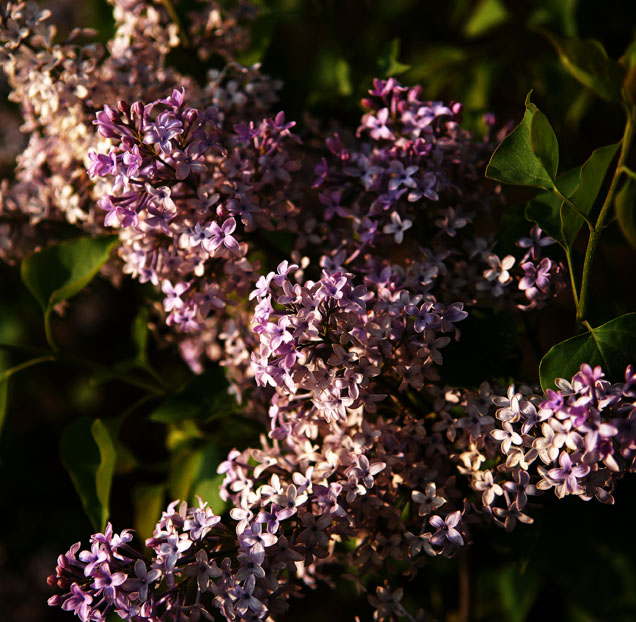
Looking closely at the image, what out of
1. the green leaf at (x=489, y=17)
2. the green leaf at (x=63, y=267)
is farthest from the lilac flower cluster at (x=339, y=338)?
the green leaf at (x=489, y=17)

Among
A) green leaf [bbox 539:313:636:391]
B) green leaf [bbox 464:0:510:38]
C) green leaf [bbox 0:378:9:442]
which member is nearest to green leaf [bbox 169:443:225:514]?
green leaf [bbox 0:378:9:442]

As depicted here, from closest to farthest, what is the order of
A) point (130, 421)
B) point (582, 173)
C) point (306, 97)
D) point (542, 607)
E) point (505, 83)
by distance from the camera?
point (582, 173) < point (306, 97) < point (542, 607) < point (505, 83) < point (130, 421)

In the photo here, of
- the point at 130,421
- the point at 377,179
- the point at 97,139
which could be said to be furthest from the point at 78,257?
the point at 130,421

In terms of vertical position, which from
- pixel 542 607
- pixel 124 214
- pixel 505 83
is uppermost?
pixel 124 214

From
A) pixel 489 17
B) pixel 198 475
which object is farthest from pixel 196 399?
pixel 489 17

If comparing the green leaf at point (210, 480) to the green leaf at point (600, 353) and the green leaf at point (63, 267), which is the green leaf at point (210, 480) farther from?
the green leaf at point (600, 353)

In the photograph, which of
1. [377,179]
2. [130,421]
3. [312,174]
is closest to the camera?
[377,179]

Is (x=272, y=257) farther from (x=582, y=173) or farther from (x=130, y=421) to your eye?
(x=130, y=421)

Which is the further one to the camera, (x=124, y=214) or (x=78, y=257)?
(x=78, y=257)
